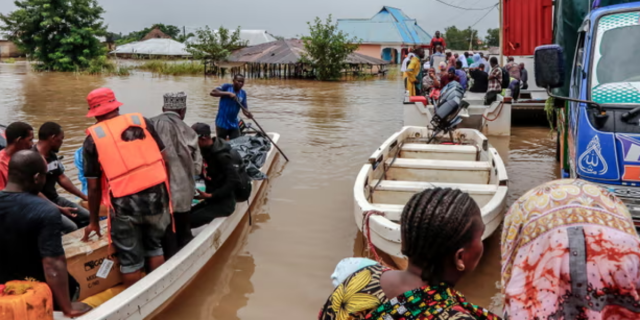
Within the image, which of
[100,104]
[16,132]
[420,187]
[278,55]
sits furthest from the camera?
[278,55]

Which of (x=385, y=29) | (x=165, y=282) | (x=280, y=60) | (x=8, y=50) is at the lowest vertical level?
(x=165, y=282)

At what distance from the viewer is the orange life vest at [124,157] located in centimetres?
377

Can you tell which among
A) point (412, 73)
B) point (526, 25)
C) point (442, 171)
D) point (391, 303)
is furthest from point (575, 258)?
point (412, 73)

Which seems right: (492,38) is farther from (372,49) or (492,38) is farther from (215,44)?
(215,44)

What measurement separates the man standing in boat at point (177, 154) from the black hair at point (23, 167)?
124 centimetres

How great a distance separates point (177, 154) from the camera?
4.46 metres

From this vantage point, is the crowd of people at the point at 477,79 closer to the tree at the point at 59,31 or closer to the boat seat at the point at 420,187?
the boat seat at the point at 420,187

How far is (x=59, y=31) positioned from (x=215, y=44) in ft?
44.8

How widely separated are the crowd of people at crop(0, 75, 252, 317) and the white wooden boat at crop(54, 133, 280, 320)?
4.6 inches

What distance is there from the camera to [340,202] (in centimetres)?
772

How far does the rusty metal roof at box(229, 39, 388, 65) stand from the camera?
108 ft

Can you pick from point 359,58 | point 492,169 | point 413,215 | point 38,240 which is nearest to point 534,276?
point 413,215

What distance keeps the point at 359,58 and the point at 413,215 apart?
33.4 metres

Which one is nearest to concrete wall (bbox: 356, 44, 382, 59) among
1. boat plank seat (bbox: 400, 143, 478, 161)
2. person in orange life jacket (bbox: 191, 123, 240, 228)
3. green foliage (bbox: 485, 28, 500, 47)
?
green foliage (bbox: 485, 28, 500, 47)
